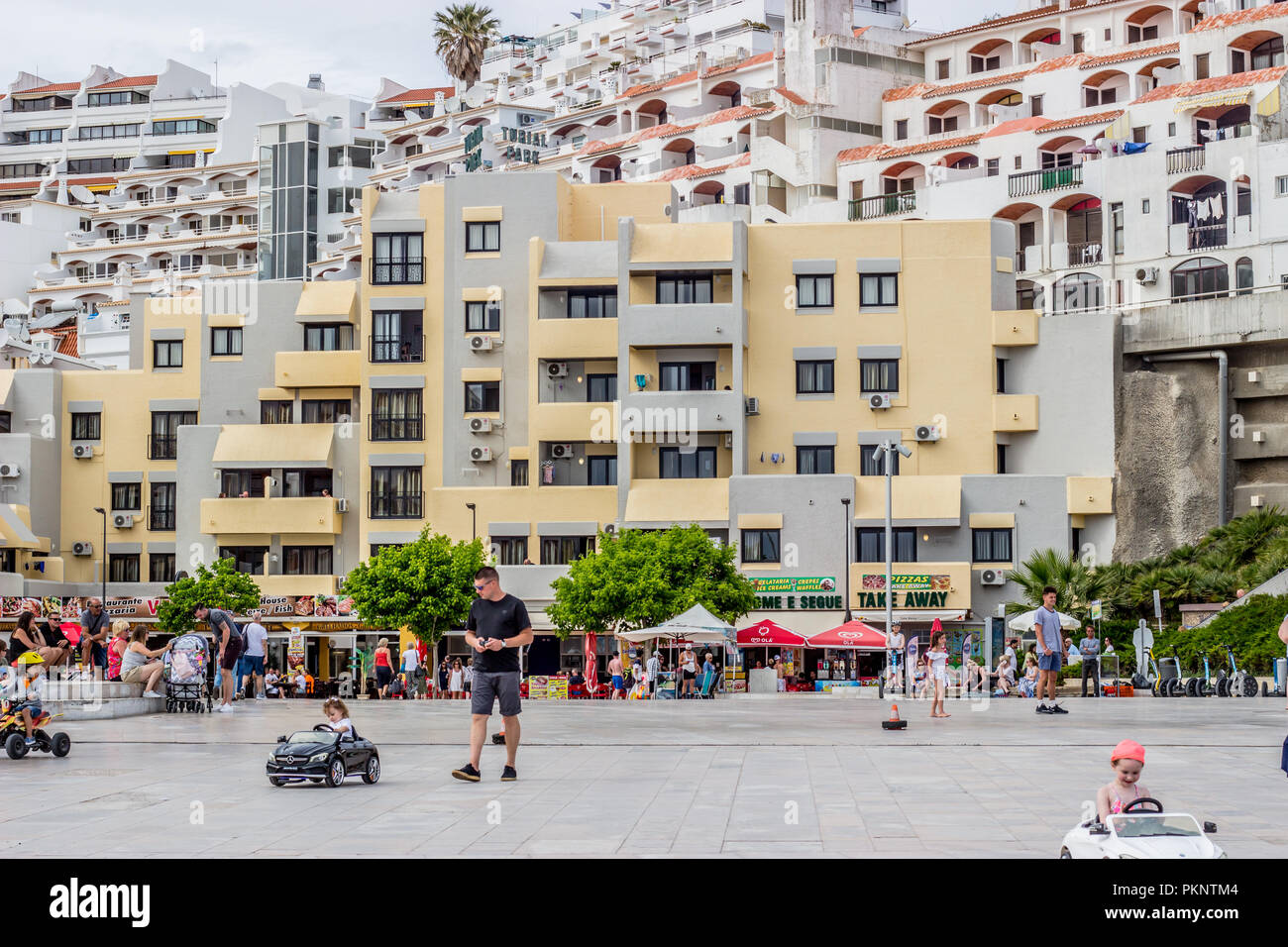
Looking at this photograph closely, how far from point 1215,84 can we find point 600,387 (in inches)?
1105

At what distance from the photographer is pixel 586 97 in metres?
120

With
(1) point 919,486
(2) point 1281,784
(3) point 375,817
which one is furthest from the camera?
(1) point 919,486

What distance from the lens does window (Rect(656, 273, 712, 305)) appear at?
64938 millimetres

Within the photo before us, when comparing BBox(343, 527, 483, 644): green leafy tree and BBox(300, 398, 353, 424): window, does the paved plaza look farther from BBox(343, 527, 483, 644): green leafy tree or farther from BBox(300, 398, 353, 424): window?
BBox(300, 398, 353, 424): window

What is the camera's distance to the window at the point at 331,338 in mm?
70438

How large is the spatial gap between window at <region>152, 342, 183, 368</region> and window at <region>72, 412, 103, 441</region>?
3.12m

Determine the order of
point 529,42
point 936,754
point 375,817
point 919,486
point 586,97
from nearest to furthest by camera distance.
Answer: point 375,817
point 936,754
point 919,486
point 586,97
point 529,42

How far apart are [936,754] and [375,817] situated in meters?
7.53

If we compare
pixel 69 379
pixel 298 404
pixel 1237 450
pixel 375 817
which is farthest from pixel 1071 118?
pixel 375 817

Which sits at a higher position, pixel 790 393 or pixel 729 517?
pixel 790 393

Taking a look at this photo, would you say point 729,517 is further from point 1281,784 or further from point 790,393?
point 1281,784

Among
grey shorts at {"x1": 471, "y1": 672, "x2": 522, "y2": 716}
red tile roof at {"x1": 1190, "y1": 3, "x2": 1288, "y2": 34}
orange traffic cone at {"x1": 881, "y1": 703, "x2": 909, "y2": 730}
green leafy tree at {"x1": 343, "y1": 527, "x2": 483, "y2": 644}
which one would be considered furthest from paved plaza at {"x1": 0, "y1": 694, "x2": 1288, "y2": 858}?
red tile roof at {"x1": 1190, "y1": 3, "x2": 1288, "y2": 34}

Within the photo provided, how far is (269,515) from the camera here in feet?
223

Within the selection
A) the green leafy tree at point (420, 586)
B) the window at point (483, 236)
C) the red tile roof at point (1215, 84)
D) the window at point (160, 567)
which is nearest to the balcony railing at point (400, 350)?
the window at point (483, 236)
